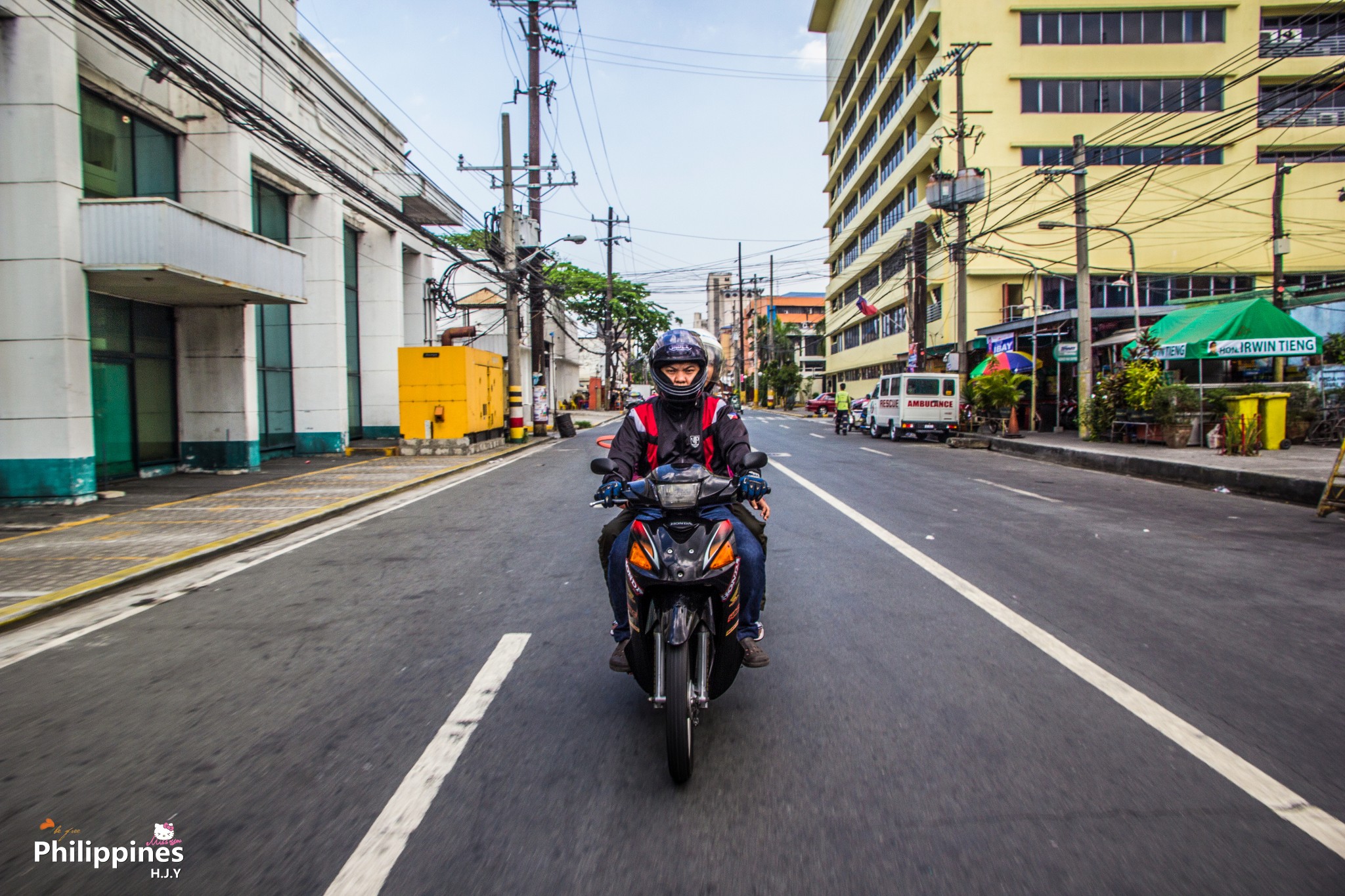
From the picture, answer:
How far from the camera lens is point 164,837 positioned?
8.88 ft

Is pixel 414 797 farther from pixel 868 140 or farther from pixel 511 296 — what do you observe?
pixel 868 140

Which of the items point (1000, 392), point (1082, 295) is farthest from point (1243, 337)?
point (1000, 392)

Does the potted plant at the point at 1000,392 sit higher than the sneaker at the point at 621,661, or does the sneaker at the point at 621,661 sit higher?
the potted plant at the point at 1000,392

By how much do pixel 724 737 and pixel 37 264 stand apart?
38.2ft

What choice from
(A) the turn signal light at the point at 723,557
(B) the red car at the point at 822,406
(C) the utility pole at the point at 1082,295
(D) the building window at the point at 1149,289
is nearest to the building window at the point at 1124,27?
(D) the building window at the point at 1149,289

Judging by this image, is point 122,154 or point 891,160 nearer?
point 122,154

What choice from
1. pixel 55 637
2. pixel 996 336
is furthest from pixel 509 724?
pixel 996 336

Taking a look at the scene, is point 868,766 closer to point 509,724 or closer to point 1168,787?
point 1168,787

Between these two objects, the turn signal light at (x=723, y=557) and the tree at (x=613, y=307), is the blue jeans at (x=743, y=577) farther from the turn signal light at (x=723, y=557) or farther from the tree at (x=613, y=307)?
the tree at (x=613, y=307)

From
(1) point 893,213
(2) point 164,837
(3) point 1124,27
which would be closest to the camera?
(2) point 164,837

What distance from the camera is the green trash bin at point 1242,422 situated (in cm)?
1600

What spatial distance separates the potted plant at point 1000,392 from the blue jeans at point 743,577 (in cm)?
2197

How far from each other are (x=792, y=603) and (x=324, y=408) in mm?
16294

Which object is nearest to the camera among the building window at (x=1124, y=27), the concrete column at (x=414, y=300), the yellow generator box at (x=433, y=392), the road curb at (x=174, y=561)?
the road curb at (x=174, y=561)
